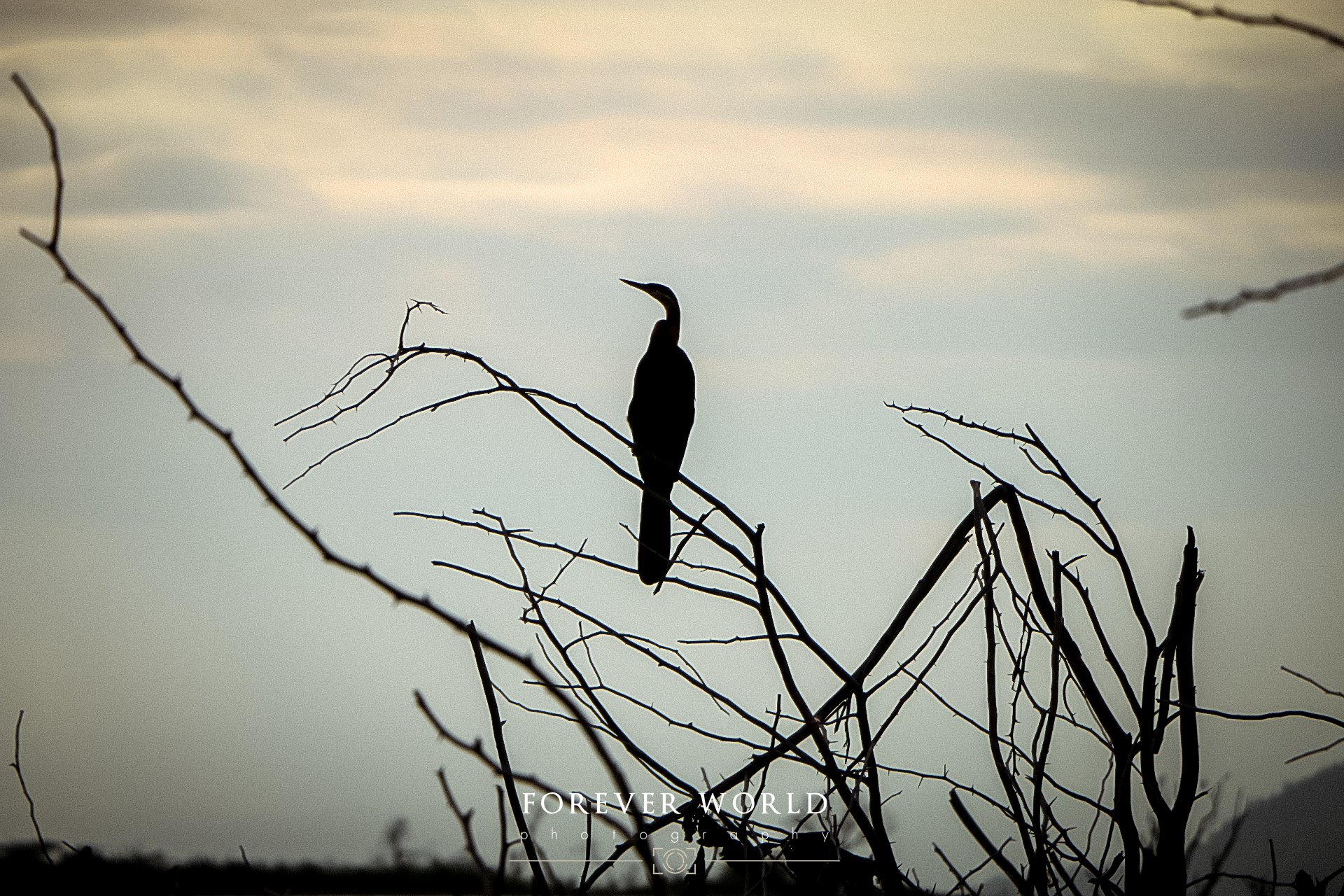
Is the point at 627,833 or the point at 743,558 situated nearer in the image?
the point at 627,833

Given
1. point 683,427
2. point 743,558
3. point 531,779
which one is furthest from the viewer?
point 683,427

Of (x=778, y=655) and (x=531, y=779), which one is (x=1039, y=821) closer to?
(x=778, y=655)

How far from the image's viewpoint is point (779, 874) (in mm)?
1437

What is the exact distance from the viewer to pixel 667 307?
4.85 m

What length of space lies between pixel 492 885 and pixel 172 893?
1.98ft

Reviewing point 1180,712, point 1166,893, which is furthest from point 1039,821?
point 1180,712

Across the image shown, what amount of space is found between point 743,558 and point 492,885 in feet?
2.68

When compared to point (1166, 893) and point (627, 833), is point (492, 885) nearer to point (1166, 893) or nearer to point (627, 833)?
point (627, 833)

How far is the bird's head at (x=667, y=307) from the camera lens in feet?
15.7

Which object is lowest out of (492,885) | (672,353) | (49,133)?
(492,885)

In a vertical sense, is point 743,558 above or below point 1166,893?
above

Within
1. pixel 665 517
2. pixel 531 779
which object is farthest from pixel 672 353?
pixel 531 779

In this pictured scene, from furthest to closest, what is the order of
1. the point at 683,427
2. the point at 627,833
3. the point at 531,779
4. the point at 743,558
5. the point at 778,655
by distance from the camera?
the point at 683,427, the point at 743,558, the point at 778,655, the point at 531,779, the point at 627,833

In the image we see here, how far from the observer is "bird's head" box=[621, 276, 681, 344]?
4793 mm
